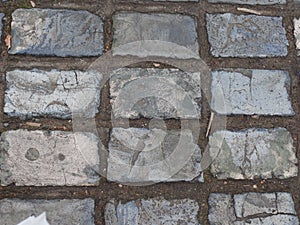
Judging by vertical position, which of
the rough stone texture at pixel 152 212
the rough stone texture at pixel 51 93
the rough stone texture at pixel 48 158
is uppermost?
the rough stone texture at pixel 51 93

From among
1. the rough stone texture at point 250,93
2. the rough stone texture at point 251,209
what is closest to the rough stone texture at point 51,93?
the rough stone texture at point 250,93

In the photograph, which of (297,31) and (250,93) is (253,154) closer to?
(250,93)

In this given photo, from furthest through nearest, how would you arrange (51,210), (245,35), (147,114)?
(245,35) → (147,114) → (51,210)

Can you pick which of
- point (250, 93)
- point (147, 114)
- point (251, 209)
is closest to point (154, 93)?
point (147, 114)

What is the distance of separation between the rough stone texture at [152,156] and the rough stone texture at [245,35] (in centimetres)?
39

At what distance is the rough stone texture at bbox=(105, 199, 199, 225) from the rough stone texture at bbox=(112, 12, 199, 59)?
1.84 feet

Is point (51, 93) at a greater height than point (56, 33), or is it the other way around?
point (56, 33)

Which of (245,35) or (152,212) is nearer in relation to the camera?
(152,212)

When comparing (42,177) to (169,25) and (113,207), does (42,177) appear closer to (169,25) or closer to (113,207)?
(113,207)

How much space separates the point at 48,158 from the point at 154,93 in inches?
18.2

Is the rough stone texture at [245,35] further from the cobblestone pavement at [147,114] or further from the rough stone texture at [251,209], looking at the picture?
the rough stone texture at [251,209]

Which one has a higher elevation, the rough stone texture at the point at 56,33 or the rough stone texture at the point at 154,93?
the rough stone texture at the point at 56,33

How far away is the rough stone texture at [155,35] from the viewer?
2.09m

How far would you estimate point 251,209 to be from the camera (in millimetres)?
2002
